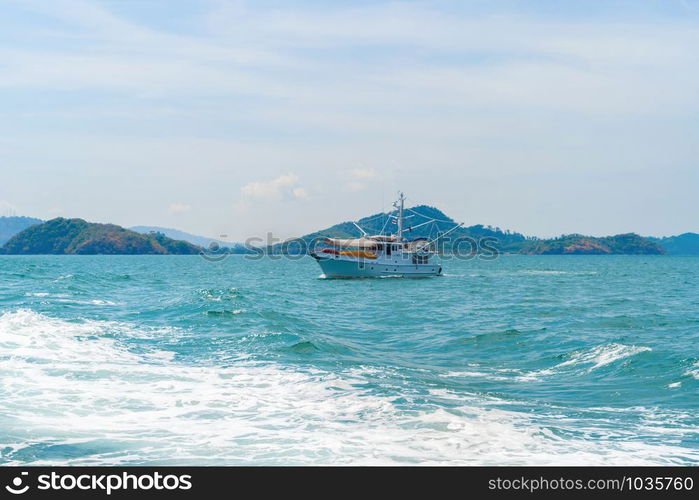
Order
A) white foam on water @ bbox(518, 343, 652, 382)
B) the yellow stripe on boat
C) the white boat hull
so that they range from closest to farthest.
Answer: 1. white foam on water @ bbox(518, 343, 652, 382)
2. the white boat hull
3. the yellow stripe on boat

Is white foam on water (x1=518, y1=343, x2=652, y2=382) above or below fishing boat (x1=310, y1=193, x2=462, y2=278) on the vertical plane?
below

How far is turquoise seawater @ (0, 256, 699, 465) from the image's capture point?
12.6 metres

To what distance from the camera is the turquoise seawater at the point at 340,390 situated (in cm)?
1260

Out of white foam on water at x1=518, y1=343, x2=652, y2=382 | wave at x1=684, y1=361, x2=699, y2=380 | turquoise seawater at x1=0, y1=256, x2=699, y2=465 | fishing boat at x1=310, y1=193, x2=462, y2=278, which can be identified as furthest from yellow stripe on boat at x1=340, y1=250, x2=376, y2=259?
wave at x1=684, y1=361, x2=699, y2=380

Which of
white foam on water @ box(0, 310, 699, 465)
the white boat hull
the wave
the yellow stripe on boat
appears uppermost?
the yellow stripe on boat

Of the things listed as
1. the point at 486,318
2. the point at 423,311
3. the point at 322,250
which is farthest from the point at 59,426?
the point at 322,250

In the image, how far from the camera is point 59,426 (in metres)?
13.8

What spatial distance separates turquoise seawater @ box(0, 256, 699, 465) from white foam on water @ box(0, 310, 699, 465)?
62 millimetres

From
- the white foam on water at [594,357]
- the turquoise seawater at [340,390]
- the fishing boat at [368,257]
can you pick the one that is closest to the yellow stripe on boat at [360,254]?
the fishing boat at [368,257]

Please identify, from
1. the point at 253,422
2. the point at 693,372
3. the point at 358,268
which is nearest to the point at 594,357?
the point at 693,372

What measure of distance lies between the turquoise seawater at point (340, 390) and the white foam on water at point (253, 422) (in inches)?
2.4

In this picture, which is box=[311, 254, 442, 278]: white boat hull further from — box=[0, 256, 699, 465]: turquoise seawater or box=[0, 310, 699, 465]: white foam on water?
box=[0, 310, 699, 465]: white foam on water
